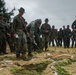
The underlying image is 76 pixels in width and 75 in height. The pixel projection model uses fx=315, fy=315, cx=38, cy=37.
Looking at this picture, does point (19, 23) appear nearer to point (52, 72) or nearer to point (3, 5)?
point (52, 72)

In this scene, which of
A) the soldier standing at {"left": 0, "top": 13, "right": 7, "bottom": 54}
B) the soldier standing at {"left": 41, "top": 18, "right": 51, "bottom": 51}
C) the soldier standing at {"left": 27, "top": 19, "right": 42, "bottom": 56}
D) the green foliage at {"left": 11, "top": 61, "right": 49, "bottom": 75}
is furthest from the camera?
the soldier standing at {"left": 41, "top": 18, "right": 51, "bottom": 51}

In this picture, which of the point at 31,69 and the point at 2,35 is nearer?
the point at 31,69

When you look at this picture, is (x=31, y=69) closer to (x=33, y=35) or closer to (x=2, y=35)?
(x=33, y=35)

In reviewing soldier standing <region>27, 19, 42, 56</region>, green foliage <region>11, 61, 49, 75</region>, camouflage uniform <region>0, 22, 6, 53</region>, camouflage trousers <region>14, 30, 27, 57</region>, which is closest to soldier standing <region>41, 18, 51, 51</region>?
soldier standing <region>27, 19, 42, 56</region>

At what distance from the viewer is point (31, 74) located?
10.9 meters

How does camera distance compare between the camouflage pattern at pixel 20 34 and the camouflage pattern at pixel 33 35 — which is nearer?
the camouflage pattern at pixel 20 34

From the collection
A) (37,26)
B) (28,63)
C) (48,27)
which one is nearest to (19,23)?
(28,63)

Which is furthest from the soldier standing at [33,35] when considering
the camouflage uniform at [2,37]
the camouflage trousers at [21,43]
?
the camouflage uniform at [2,37]

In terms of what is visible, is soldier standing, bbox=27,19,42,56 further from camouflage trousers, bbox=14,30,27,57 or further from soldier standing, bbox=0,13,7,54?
soldier standing, bbox=0,13,7,54

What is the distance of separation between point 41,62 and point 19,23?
2.16 m

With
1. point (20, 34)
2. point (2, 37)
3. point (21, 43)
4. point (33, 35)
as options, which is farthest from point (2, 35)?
point (20, 34)

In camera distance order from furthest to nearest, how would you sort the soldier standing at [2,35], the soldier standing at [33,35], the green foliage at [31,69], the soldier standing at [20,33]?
the soldier standing at [2,35], the soldier standing at [33,35], the soldier standing at [20,33], the green foliage at [31,69]

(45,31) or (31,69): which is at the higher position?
(45,31)

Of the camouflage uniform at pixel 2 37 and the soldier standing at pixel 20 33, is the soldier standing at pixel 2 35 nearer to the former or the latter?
the camouflage uniform at pixel 2 37
